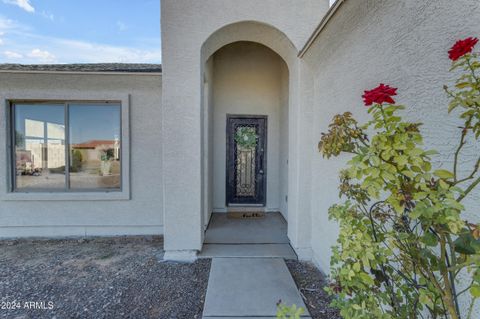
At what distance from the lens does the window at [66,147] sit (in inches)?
208

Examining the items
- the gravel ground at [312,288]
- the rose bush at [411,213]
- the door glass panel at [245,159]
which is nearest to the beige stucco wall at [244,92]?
the door glass panel at [245,159]

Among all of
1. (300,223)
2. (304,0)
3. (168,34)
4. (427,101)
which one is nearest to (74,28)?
(168,34)

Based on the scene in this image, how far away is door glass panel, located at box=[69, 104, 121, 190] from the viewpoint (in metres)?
5.35

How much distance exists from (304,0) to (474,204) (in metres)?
4.11

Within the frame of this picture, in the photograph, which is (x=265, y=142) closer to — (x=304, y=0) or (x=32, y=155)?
(x=304, y=0)

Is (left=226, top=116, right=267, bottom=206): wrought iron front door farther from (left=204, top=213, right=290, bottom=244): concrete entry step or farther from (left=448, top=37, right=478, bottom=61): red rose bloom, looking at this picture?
(left=448, top=37, right=478, bottom=61): red rose bloom

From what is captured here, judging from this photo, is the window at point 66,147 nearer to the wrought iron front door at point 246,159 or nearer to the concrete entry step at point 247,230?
the concrete entry step at point 247,230

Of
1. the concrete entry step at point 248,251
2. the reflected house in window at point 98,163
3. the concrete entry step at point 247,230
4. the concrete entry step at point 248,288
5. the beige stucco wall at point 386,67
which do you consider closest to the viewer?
the beige stucco wall at point 386,67

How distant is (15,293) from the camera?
10.8ft

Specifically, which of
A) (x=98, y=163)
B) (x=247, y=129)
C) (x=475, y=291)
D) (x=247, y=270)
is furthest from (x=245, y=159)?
(x=475, y=291)

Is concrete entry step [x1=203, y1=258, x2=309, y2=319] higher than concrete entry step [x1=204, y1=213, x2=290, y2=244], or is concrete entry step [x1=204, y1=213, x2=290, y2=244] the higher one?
concrete entry step [x1=204, y1=213, x2=290, y2=244]

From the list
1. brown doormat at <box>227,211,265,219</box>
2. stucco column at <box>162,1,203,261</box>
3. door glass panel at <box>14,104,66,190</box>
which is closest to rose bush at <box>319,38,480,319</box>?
stucco column at <box>162,1,203,261</box>

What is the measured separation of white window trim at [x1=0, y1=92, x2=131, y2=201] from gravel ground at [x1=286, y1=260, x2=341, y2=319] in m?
3.98

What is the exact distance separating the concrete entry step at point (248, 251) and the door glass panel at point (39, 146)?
12.8 ft
